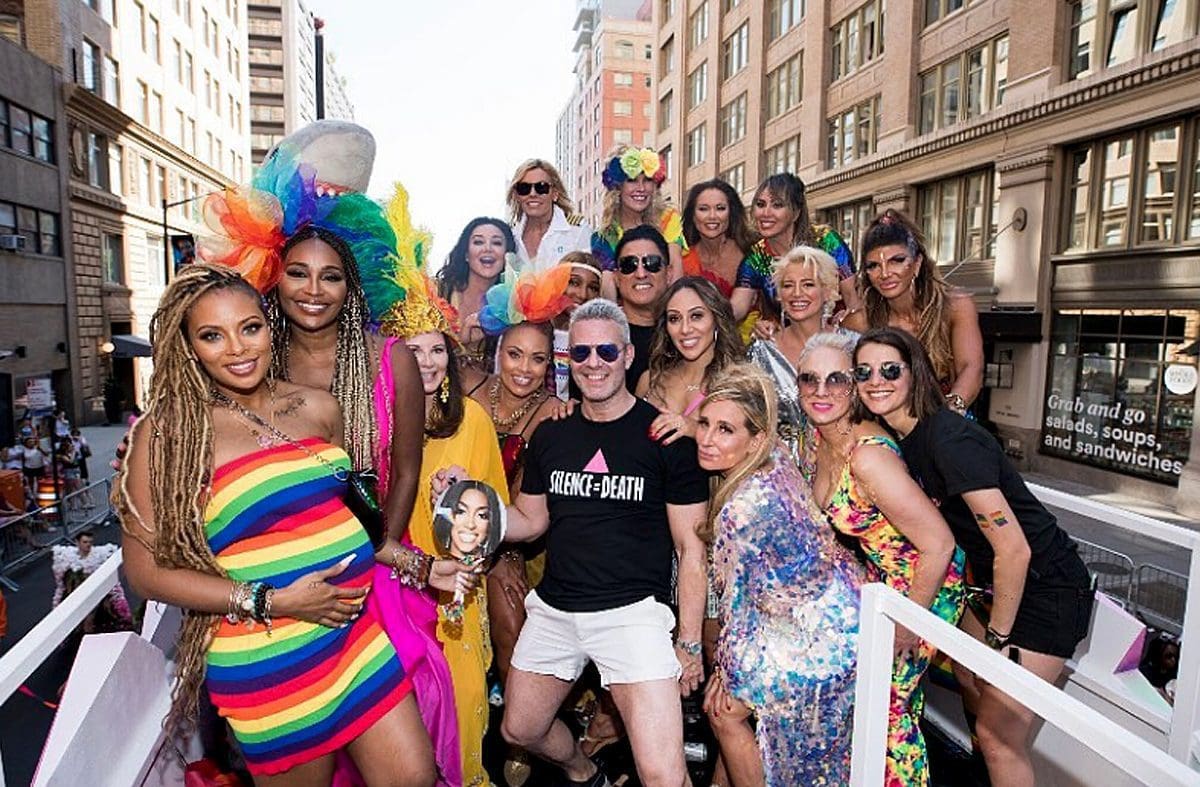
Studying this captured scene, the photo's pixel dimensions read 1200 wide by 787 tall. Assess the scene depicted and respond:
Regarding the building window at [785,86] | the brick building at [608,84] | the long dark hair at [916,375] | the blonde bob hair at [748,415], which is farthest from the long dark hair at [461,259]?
the brick building at [608,84]

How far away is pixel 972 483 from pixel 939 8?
1954cm

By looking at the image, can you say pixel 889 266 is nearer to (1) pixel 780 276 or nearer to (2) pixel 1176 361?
(1) pixel 780 276

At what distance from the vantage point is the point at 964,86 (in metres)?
17.1

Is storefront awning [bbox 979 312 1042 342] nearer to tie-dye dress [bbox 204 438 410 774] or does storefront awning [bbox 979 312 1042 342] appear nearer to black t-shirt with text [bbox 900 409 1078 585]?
black t-shirt with text [bbox 900 409 1078 585]

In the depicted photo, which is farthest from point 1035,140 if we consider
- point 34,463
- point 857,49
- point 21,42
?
point 21,42

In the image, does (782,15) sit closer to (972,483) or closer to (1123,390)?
(1123,390)

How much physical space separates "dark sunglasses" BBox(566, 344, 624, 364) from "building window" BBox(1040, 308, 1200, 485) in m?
12.9

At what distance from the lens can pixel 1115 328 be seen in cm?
1351

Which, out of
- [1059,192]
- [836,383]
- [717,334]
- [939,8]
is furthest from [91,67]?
[836,383]

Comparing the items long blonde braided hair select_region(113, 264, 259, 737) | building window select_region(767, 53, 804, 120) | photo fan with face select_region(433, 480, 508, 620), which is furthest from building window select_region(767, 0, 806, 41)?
long blonde braided hair select_region(113, 264, 259, 737)

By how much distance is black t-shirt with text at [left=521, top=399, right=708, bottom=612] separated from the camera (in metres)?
3.07

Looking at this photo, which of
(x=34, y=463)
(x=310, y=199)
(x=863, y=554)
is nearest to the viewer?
(x=310, y=199)

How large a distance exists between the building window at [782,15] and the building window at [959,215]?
10222 mm

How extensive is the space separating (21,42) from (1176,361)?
30.4 m
